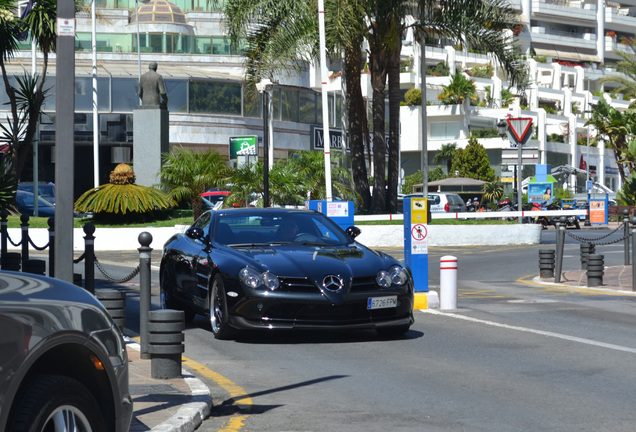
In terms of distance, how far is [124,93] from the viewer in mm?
53344

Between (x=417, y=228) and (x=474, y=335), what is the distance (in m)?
3.38

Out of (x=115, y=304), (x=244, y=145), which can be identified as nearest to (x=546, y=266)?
(x=115, y=304)

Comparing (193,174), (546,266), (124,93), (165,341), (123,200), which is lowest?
(546,266)

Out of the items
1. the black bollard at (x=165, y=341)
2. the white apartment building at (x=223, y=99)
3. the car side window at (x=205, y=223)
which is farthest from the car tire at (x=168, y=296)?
the white apartment building at (x=223, y=99)

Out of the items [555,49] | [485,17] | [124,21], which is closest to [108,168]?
[124,21]

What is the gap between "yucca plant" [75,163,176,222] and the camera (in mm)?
32000

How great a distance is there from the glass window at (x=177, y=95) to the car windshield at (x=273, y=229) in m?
43.5

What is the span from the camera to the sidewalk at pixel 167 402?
6164 mm

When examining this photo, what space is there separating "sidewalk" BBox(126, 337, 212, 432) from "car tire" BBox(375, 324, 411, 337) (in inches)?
127

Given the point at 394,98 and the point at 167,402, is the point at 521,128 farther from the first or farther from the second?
the point at 167,402

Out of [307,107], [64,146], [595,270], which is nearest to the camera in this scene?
[64,146]

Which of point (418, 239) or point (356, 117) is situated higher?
point (356, 117)

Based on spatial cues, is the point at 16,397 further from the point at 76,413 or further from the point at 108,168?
the point at 108,168

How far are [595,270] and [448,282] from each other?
533 cm
